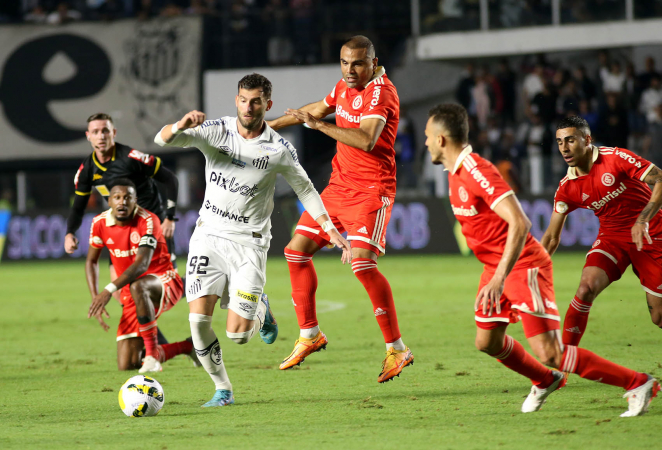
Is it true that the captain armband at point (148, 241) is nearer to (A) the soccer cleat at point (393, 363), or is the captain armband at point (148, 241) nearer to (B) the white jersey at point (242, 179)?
(B) the white jersey at point (242, 179)

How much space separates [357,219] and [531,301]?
78.5 inches

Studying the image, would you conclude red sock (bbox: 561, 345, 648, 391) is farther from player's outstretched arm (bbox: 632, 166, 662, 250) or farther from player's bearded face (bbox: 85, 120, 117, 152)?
A: player's bearded face (bbox: 85, 120, 117, 152)

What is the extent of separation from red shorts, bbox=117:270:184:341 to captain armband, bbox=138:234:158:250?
342mm

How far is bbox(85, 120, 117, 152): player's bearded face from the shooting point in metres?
7.80

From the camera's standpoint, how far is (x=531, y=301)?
492 centimetres

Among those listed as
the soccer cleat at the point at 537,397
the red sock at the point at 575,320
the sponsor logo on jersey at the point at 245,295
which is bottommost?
the soccer cleat at the point at 537,397

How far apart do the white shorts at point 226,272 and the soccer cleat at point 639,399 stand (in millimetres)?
2481

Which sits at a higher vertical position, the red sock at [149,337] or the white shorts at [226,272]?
the white shorts at [226,272]

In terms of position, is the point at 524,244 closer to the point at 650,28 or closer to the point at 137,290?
the point at 137,290

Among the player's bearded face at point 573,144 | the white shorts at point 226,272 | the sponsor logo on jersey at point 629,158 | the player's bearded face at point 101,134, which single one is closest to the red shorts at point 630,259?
the sponsor logo on jersey at point 629,158

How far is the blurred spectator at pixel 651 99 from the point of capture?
19.3 meters

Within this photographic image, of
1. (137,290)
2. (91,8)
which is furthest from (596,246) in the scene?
(91,8)

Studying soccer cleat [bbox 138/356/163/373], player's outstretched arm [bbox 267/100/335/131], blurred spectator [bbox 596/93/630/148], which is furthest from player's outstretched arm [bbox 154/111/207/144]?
blurred spectator [bbox 596/93/630/148]

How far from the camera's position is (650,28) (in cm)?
2119
